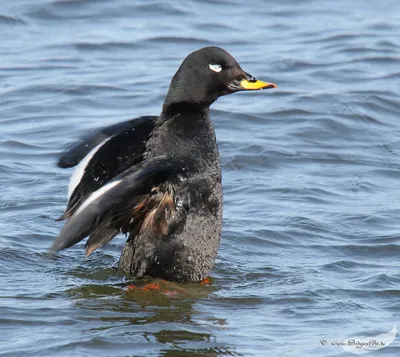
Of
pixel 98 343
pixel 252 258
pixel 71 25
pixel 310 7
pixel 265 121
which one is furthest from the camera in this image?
pixel 310 7

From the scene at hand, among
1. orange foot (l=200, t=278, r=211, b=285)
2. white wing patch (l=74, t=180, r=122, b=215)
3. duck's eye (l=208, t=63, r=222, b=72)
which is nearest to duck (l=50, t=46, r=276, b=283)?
duck's eye (l=208, t=63, r=222, b=72)

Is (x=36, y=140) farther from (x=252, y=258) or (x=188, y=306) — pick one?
(x=188, y=306)

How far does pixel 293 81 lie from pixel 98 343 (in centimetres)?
872

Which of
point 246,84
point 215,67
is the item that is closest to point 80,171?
point 215,67

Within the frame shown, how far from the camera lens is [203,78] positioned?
7473 mm

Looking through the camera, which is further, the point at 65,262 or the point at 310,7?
the point at 310,7

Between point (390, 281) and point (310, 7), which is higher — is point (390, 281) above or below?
below

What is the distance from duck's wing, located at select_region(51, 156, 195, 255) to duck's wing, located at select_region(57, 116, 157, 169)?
0.76 meters

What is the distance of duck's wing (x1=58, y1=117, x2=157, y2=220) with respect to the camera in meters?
7.40

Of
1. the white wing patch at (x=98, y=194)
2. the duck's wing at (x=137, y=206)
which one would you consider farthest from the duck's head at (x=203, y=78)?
the white wing patch at (x=98, y=194)

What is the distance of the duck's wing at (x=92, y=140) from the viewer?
7.73 meters

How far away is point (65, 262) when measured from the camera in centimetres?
827

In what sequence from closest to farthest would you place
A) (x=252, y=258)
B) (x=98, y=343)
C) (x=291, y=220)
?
(x=98, y=343) → (x=252, y=258) → (x=291, y=220)

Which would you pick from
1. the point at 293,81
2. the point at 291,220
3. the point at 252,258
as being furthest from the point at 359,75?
the point at 252,258
